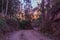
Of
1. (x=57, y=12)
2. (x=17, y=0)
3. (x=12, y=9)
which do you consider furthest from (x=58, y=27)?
(x=17, y=0)

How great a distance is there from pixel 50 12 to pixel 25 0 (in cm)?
2077

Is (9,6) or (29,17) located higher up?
(9,6)

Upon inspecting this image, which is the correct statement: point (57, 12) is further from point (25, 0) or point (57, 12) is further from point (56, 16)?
point (25, 0)

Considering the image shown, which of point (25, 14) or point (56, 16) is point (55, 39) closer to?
point (56, 16)

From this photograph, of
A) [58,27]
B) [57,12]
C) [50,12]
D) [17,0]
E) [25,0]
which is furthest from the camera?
[25,0]

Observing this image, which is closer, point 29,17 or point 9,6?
A: point 9,6

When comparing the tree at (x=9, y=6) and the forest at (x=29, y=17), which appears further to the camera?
the tree at (x=9, y=6)

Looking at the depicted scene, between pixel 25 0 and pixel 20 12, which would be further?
pixel 25 0

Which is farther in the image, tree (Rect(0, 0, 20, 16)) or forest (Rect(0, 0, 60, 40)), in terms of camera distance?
tree (Rect(0, 0, 20, 16))

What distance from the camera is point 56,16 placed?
18.3 meters

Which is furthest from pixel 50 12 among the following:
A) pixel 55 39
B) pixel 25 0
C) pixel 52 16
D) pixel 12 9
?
pixel 25 0

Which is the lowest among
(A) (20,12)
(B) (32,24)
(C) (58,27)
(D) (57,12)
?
Result: (B) (32,24)

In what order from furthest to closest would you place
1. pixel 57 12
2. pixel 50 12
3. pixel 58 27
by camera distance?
1. pixel 50 12
2. pixel 57 12
3. pixel 58 27

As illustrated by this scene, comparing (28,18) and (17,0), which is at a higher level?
(17,0)
